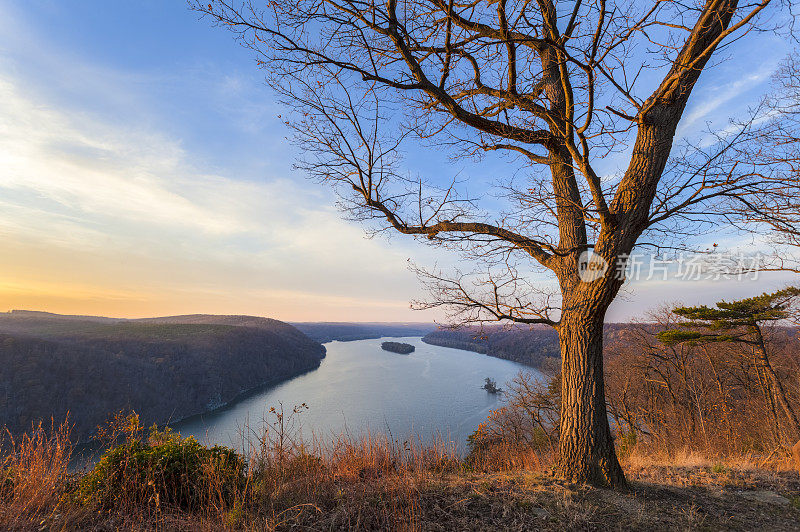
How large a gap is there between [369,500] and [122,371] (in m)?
54.4

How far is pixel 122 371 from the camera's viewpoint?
41.6 metres

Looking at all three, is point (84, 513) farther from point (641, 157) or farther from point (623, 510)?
point (641, 157)

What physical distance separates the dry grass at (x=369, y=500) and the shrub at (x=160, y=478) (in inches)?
1.7

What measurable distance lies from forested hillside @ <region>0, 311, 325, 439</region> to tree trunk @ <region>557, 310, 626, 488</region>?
29.6m

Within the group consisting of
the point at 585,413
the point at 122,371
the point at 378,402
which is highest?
the point at 585,413

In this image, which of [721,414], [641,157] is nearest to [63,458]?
[641,157]

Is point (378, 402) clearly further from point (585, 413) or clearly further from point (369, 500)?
point (369, 500)

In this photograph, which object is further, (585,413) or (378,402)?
(378,402)

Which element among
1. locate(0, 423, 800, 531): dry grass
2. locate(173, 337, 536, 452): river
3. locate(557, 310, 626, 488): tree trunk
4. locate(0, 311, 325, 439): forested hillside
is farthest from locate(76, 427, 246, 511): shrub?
locate(0, 311, 325, 439): forested hillside

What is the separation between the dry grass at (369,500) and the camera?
237cm

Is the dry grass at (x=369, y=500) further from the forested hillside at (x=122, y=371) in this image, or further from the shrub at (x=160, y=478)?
the forested hillside at (x=122, y=371)

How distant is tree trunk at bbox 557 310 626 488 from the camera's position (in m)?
3.35

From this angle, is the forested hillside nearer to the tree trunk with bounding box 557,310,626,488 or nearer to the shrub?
the shrub

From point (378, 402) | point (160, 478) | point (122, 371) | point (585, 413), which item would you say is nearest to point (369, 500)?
point (160, 478)
